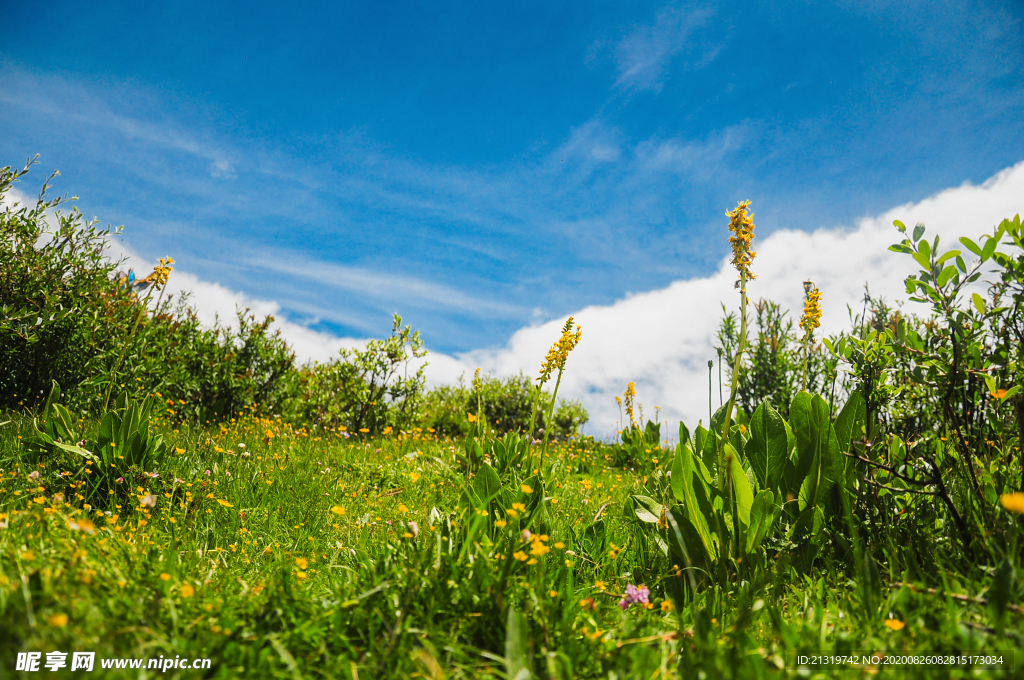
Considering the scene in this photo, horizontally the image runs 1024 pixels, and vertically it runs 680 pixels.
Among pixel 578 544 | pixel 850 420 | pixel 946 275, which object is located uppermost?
pixel 946 275

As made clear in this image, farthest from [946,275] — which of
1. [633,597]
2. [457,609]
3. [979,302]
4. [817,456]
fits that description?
[457,609]

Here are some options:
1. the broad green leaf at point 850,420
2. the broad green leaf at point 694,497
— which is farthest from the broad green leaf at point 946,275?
the broad green leaf at point 694,497

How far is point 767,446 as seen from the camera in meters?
2.75

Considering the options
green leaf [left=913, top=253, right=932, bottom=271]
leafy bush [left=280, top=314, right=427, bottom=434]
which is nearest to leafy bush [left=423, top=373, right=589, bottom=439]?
leafy bush [left=280, top=314, right=427, bottom=434]

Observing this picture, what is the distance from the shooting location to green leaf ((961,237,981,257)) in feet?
6.97

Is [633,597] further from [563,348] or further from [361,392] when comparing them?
[361,392]

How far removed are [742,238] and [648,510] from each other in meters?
1.59

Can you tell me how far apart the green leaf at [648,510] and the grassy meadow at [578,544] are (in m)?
0.02

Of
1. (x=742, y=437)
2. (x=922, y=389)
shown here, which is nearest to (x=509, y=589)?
(x=742, y=437)

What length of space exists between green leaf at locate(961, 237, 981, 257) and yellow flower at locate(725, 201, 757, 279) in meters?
0.86

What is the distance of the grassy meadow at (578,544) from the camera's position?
145cm

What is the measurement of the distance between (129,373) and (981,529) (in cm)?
768

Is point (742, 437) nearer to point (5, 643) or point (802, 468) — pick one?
point (802, 468)

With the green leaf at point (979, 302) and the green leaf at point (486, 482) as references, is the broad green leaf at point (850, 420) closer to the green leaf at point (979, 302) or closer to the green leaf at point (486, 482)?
the green leaf at point (979, 302)
